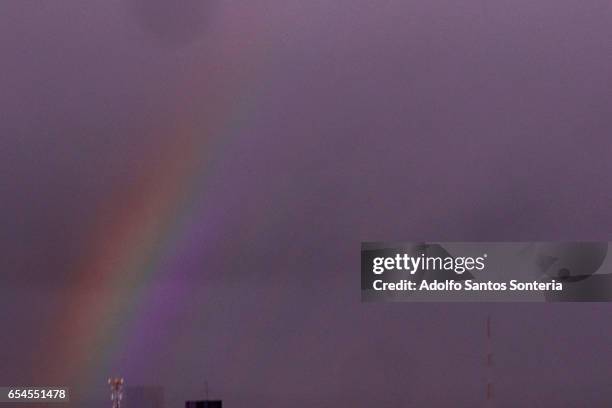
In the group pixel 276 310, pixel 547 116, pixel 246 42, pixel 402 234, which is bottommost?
pixel 276 310

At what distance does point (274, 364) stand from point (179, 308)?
1.20 feet

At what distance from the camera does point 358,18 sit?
237cm

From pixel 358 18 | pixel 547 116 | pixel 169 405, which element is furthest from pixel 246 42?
pixel 169 405

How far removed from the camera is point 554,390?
7.73 feet

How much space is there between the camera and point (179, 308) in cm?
241

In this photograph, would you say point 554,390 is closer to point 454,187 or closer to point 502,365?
point 502,365

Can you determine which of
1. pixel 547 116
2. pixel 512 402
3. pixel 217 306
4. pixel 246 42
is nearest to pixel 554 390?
pixel 512 402

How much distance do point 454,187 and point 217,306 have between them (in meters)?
0.87

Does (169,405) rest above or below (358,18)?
below

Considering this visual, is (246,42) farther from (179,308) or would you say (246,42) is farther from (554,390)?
(554,390)

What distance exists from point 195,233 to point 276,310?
0.37m

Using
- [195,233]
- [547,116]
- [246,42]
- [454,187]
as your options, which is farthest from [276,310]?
[547,116]

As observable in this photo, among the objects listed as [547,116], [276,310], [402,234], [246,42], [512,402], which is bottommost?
[512,402]

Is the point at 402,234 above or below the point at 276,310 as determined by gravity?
above
